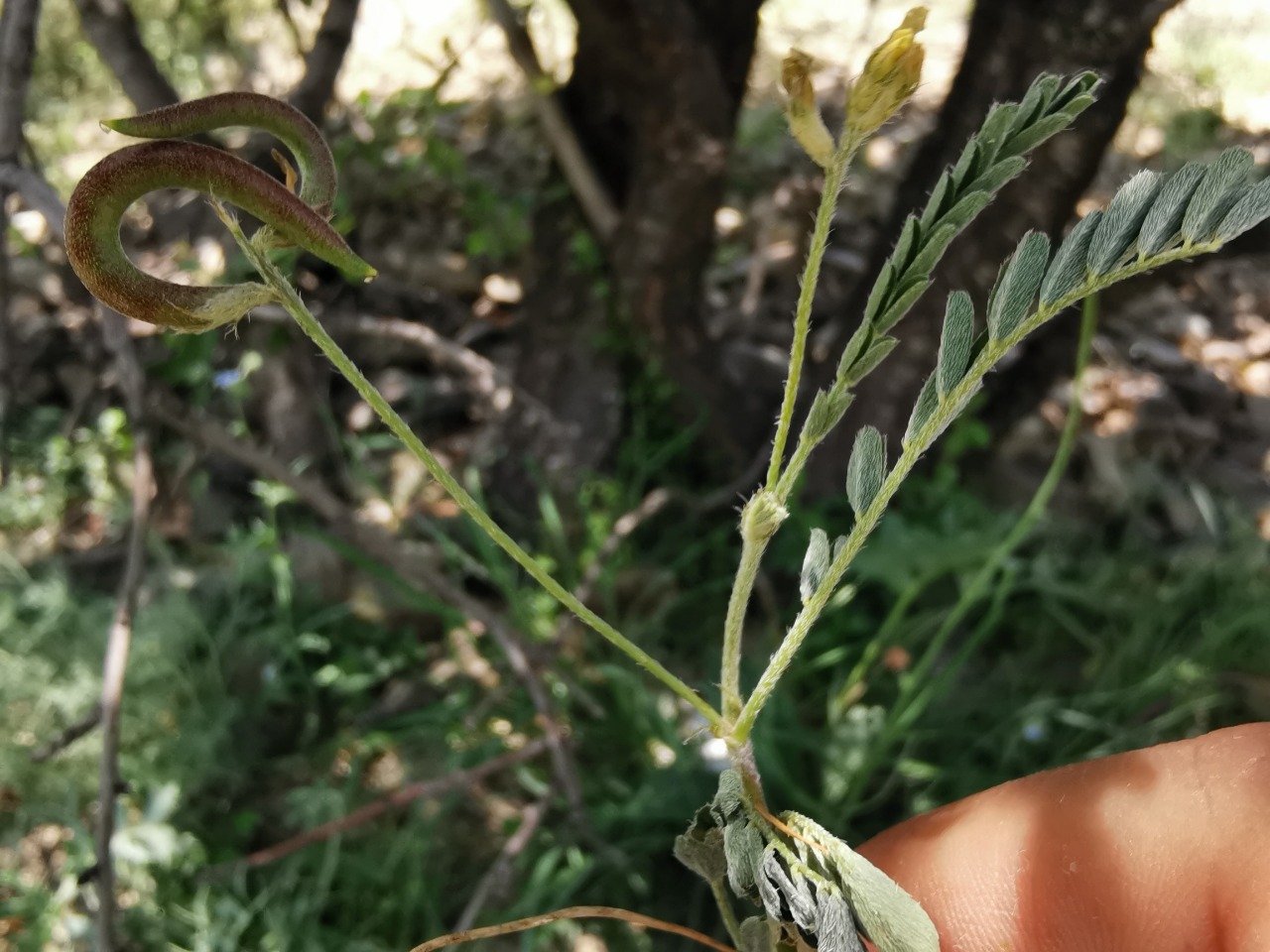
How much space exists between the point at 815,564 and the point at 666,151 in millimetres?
1568

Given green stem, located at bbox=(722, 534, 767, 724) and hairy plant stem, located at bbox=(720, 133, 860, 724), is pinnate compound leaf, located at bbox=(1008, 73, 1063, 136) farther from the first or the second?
green stem, located at bbox=(722, 534, 767, 724)

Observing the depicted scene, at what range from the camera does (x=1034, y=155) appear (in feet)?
5.34

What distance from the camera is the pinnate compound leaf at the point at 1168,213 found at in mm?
500

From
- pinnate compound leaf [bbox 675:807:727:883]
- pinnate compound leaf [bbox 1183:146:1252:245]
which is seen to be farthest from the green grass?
pinnate compound leaf [bbox 1183:146:1252:245]

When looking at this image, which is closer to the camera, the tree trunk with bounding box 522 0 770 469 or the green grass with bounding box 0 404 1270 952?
the green grass with bounding box 0 404 1270 952

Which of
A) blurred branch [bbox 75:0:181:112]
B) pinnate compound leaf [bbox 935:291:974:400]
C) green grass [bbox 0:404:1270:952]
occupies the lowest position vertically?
green grass [bbox 0:404:1270:952]

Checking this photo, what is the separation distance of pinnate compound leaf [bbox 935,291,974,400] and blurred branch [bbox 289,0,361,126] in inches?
56.3

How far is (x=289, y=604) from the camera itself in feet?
6.66

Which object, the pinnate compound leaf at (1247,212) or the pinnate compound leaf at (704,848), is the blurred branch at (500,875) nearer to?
the pinnate compound leaf at (704,848)

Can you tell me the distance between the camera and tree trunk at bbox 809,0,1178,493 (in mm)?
1524

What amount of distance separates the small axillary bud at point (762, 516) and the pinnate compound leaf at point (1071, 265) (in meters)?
0.19

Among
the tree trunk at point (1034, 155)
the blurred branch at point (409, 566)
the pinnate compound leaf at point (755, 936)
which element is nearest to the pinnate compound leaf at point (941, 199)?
the pinnate compound leaf at point (755, 936)

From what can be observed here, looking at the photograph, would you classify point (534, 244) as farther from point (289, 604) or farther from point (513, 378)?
point (289, 604)

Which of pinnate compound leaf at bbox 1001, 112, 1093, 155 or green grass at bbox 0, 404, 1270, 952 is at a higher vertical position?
pinnate compound leaf at bbox 1001, 112, 1093, 155
